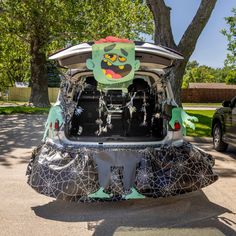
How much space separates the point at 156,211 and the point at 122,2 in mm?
20053

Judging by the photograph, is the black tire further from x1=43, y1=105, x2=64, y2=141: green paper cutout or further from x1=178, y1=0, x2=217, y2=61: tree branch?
x1=43, y1=105, x2=64, y2=141: green paper cutout

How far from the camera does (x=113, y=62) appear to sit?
15.2 ft

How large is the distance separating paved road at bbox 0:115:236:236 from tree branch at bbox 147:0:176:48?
597 cm

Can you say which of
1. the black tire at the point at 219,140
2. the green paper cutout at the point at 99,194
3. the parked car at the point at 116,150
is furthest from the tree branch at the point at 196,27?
the green paper cutout at the point at 99,194

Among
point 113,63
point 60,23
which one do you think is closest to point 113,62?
point 113,63

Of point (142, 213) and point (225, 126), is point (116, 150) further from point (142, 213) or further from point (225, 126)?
point (225, 126)

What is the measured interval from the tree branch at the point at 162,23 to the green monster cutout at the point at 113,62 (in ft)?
22.7

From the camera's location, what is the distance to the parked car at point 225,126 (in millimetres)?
8222

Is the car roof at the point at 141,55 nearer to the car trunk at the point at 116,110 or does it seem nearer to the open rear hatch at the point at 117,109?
the open rear hatch at the point at 117,109

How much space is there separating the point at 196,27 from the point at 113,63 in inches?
289

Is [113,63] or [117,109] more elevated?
[113,63]

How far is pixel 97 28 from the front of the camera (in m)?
22.5

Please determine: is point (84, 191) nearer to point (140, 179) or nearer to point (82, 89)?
point (140, 179)

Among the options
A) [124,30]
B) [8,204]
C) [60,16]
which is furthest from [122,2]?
[8,204]
